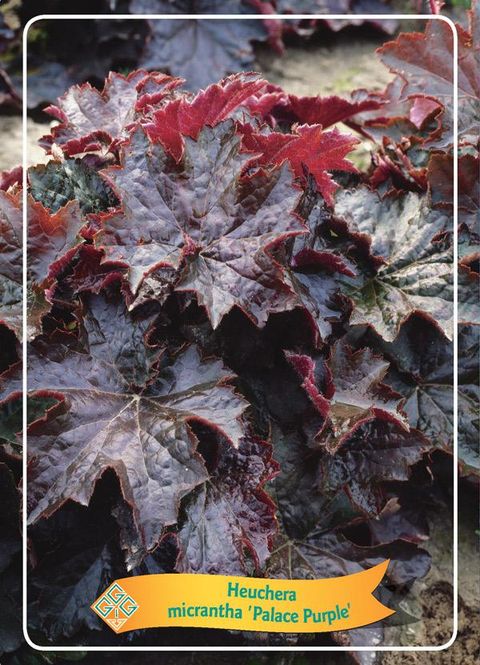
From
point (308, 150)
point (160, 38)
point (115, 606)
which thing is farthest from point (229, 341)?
point (160, 38)

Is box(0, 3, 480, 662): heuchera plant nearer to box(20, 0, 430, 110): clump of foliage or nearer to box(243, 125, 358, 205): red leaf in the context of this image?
box(243, 125, 358, 205): red leaf

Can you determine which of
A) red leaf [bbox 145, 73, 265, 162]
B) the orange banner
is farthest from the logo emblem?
red leaf [bbox 145, 73, 265, 162]

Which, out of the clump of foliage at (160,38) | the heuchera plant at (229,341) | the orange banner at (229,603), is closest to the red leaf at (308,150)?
the heuchera plant at (229,341)

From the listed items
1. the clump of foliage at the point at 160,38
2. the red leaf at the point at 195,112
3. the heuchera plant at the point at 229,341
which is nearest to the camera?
the heuchera plant at the point at 229,341

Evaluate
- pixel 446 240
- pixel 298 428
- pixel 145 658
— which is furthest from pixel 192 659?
pixel 446 240

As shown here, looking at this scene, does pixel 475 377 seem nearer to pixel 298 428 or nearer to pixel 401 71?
pixel 298 428

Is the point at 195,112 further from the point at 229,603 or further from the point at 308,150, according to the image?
the point at 229,603

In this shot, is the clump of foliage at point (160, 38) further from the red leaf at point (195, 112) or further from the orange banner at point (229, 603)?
the orange banner at point (229, 603)

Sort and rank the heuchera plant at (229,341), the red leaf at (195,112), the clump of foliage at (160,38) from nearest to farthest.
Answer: the heuchera plant at (229,341)
the red leaf at (195,112)
the clump of foliage at (160,38)

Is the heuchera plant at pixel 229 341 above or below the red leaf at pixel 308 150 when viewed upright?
below
